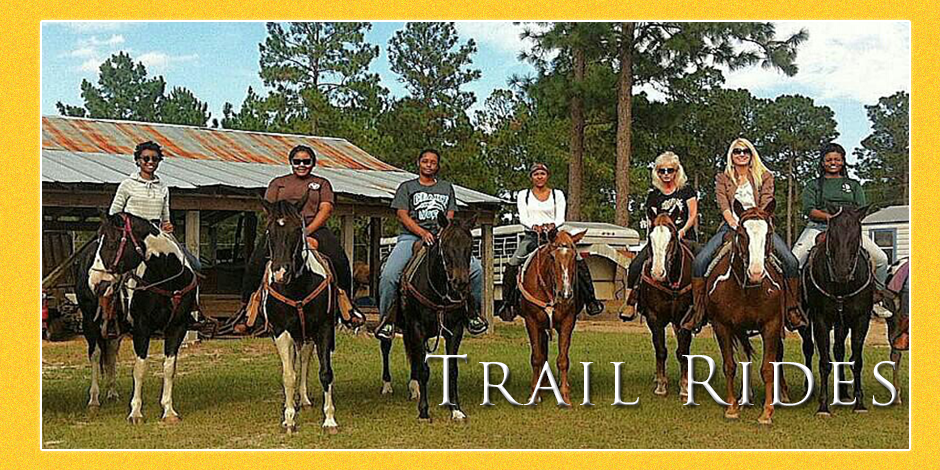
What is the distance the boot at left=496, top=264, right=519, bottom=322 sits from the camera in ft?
34.9

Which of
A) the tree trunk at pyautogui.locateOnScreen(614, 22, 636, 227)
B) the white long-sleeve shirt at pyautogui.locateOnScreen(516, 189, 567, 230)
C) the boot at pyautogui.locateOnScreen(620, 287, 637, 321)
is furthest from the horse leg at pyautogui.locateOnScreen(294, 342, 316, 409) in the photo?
the tree trunk at pyautogui.locateOnScreen(614, 22, 636, 227)

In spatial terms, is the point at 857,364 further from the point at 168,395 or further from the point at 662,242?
the point at 168,395

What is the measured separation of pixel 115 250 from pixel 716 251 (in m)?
5.14

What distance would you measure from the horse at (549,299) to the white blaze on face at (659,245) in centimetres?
73

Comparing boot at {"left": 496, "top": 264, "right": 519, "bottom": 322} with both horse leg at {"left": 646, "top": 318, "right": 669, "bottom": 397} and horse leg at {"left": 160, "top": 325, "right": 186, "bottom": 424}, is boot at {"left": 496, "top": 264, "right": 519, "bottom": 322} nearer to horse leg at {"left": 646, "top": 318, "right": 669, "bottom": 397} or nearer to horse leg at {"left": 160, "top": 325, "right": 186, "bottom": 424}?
horse leg at {"left": 646, "top": 318, "right": 669, "bottom": 397}

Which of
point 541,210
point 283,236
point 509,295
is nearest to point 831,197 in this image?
point 541,210

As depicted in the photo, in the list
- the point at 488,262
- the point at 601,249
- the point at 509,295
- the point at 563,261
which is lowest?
the point at 509,295

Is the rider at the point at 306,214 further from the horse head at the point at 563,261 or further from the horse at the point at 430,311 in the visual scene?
the horse head at the point at 563,261

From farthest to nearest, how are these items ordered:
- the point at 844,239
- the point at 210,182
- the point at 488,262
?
1. the point at 488,262
2. the point at 210,182
3. the point at 844,239

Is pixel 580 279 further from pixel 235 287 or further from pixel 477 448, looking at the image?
pixel 235 287

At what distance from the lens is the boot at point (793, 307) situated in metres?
9.45

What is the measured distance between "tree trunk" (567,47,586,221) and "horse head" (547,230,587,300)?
1482 cm

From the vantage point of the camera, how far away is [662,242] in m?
10.1

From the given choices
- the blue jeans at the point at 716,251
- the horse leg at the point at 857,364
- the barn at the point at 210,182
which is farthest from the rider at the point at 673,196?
the barn at the point at 210,182
